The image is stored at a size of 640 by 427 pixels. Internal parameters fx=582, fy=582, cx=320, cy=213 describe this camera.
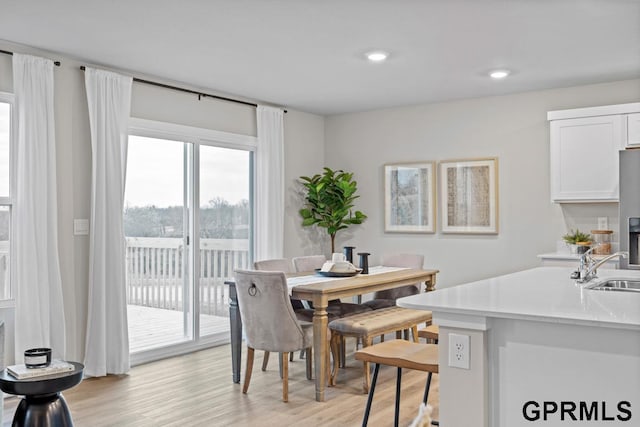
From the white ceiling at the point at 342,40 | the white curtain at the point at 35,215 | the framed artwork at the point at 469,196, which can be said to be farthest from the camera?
the framed artwork at the point at 469,196

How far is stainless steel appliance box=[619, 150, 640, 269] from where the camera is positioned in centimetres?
478

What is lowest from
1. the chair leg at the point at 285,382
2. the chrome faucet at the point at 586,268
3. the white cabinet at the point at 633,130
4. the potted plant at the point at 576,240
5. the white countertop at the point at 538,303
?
the chair leg at the point at 285,382

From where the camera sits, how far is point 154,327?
17.3ft

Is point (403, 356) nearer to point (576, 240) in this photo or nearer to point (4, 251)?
point (4, 251)

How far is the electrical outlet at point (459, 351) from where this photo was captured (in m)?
2.26

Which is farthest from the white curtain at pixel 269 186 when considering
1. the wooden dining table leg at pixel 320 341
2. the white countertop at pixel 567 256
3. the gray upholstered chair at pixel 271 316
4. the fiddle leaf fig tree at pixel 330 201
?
the white countertop at pixel 567 256

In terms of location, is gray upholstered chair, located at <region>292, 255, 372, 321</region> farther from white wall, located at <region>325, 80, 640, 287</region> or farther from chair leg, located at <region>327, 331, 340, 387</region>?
white wall, located at <region>325, 80, 640, 287</region>

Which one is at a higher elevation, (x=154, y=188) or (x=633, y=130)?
(x=633, y=130)

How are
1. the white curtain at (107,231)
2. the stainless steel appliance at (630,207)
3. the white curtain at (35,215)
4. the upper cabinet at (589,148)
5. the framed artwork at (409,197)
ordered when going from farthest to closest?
the framed artwork at (409,197), the upper cabinet at (589,148), the stainless steel appliance at (630,207), the white curtain at (107,231), the white curtain at (35,215)

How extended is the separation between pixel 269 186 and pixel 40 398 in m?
3.69

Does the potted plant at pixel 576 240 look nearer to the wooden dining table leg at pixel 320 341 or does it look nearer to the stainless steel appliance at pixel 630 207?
the stainless steel appliance at pixel 630 207

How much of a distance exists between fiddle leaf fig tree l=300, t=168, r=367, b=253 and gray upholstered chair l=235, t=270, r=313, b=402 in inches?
106

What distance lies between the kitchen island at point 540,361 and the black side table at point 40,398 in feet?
5.91

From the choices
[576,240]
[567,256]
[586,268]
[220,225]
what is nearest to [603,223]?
[576,240]
